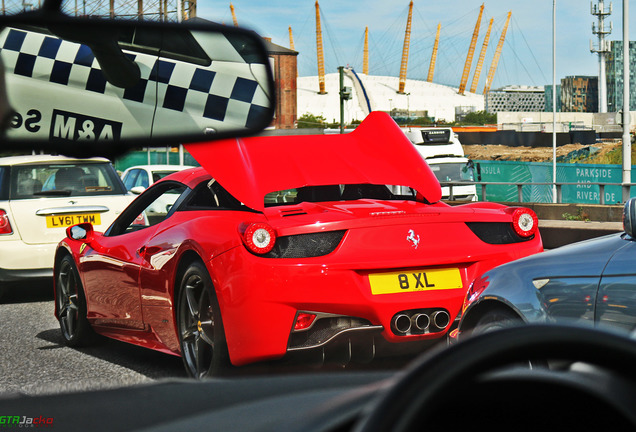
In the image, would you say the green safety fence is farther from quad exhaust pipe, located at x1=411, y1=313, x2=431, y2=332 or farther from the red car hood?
quad exhaust pipe, located at x1=411, y1=313, x2=431, y2=332

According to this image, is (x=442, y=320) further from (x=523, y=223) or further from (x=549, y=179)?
(x=549, y=179)

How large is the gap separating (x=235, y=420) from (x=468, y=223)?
338 centimetres

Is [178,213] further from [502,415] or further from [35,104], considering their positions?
[502,415]

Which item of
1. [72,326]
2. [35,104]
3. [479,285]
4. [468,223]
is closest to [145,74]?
[35,104]

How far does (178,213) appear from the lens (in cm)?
568

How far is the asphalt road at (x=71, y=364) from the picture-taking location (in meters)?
5.09

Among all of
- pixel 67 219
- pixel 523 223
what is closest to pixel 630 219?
pixel 523 223

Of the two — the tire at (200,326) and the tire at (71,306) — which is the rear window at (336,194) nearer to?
the tire at (200,326)

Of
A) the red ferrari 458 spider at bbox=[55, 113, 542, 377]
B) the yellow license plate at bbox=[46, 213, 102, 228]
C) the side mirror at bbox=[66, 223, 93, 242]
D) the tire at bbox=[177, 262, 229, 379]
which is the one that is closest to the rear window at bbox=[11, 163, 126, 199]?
the yellow license plate at bbox=[46, 213, 102, 228]

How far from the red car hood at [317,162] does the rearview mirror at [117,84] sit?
7.36 feet

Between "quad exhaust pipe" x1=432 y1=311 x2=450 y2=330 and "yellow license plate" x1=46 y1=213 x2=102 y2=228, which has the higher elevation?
"yellow license plate" x1=46 y1=213 x2=102 y2=228

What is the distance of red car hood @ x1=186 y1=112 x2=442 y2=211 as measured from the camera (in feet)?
18.0

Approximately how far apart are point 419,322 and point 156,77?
266 cm

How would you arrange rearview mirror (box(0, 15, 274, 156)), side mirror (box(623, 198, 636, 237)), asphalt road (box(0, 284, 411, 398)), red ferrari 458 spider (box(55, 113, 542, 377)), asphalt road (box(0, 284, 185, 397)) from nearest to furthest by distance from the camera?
rearview mirror (box(0, 15, 274, 156))
side mirror (box(623, 198, 636, 237))
red ferrari 458 spider (box(55, 113, 542, 377))
asphalt road (box(0, 284, 411, 398))
asphalt road (box(0, 284, 185, 397))
